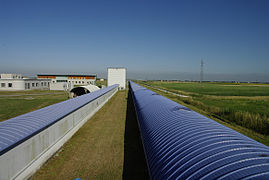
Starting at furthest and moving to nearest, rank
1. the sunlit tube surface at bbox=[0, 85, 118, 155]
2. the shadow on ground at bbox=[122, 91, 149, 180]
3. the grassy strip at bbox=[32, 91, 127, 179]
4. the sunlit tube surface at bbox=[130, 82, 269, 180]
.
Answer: the shadow on ground at bbox=[122, 91, 149, 180] < the grassy strip at bbox=[32, 91, 127, 179] < the sunlit tube surface at bbox=[0, 85, 118, 155] < the sunlit tube surface at bbox=[130, 82, 269, 180]

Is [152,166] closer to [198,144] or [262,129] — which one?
[198,144]

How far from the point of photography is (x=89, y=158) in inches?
341

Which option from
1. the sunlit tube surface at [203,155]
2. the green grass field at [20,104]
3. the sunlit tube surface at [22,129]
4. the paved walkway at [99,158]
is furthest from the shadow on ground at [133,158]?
the green grass field at [20,104]

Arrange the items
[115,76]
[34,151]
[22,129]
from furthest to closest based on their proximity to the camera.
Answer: [115,76] < [34,151] < [22,129]

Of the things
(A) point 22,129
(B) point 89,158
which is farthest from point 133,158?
(A) point 22,129

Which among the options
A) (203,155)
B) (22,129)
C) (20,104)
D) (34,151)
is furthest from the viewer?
(20,104)

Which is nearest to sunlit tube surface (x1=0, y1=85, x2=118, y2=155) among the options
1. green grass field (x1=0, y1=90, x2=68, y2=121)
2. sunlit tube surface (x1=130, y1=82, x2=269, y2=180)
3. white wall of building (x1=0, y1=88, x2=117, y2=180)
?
white wall of building (x1=0, y1=88, x2=117, y2=180)

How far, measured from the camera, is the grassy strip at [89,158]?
23.8ft

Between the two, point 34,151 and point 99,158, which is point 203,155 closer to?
point 99,158

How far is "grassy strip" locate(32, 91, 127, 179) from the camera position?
7.25 m

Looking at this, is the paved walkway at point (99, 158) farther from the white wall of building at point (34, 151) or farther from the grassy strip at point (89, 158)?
the white wall of building at point (34, 151)

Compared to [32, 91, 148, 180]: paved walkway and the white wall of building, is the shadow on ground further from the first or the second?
the white wall of building

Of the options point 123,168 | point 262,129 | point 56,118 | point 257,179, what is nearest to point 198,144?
point 257,179

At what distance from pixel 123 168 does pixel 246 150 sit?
5.57m
